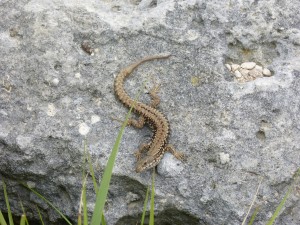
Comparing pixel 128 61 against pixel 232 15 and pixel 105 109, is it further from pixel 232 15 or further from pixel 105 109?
pixel 232 15

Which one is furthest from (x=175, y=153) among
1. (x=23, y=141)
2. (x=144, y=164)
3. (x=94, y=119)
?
(x=23, y=141)

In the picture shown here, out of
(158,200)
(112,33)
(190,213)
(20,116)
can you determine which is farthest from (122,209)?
(112,33)

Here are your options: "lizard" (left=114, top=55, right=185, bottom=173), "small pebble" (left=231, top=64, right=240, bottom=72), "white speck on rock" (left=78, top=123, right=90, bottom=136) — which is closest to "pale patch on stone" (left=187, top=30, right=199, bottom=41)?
"lizard" (left=114, top=55, right=185, bottom=173)

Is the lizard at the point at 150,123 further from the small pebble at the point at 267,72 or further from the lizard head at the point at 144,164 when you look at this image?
the small pebble at the point at 267,72

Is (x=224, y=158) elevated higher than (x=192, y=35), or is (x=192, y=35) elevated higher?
(x=192, y=35)

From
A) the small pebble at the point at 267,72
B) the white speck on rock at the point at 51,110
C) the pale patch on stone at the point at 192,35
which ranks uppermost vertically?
the pale patch on stone at the point at 192,35

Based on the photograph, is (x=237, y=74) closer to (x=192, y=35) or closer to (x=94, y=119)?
(x=192, y=35)

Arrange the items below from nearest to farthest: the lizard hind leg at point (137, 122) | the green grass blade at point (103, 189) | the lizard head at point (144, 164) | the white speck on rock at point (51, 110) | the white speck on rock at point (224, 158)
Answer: the green grass blade at point (103, 189) < the lizard head at point (144, 164) < the white speck on rock at point (224, 158) < the white speck on rock at point (51, 110) < the lizard hind leg at point (137, 122)

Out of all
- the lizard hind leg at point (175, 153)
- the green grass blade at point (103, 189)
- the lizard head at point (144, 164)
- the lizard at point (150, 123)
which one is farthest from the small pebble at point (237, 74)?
the green grass blade at point (103, 189)
